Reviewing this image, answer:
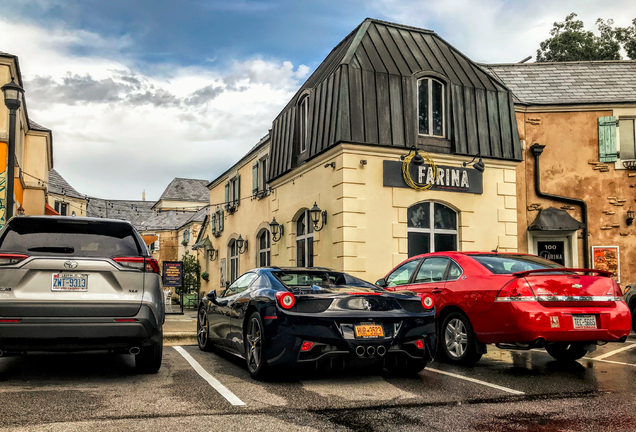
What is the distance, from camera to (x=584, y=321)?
6625mm

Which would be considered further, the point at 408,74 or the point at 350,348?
the point at 408,74

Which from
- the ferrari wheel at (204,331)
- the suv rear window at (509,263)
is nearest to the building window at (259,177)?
the ferrari wheel at (204,331)

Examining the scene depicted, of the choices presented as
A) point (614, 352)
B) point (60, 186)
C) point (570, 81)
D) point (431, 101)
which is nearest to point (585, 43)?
point (570, 81)

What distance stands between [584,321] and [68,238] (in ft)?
17.9

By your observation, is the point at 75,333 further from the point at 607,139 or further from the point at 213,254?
the point at 213,254

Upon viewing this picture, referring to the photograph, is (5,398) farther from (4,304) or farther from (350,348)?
(350,348)

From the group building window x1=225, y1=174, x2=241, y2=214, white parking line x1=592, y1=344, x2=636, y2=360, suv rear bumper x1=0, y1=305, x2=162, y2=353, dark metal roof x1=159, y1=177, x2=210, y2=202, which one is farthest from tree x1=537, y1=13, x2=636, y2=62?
dark metal roof x1=159, y1=177, x2=210, y2=202

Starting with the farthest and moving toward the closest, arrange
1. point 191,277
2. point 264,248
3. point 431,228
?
point 191,277
point 264,248
point 431,228

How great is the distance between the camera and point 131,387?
5.84 m

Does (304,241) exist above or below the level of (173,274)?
above

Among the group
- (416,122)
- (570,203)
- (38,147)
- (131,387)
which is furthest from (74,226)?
(38,147)

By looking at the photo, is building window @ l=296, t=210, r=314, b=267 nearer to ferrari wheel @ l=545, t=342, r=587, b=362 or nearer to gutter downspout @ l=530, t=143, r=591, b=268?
gutter downspout @ l=530, t=143, r=591, b=268

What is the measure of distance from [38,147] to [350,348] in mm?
23711

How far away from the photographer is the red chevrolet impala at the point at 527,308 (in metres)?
6.54
